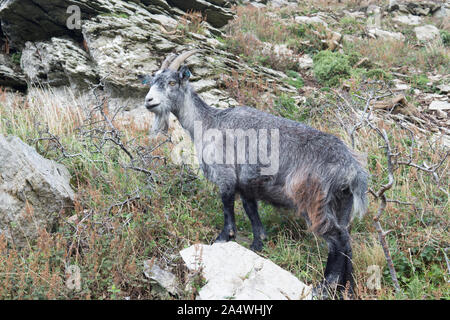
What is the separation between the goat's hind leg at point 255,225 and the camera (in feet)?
15.2

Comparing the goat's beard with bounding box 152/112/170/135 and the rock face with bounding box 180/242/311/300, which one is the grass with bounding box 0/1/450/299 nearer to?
the rock face with bounding box 180/242/311/300

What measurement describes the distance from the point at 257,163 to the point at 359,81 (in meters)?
5.89

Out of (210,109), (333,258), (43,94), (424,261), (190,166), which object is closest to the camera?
(333,258)

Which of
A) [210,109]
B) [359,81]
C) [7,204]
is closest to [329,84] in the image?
[359,81]

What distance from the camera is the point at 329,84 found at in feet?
31.6

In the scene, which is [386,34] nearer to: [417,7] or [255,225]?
[417,7]

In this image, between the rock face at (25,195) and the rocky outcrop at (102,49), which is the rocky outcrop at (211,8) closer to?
the rocky outcrop at (102,49)

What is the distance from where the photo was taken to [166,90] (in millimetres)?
5062

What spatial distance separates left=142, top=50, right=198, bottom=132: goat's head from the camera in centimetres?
498

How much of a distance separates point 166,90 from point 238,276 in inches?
108

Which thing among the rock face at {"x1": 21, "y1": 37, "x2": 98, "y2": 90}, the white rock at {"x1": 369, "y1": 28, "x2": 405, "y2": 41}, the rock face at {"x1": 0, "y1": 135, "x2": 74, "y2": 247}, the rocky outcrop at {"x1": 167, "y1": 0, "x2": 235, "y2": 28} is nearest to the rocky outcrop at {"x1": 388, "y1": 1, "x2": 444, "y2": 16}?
the white rock at {"x1": 369, "y1": 28, "x2": 405, "y2": 41}

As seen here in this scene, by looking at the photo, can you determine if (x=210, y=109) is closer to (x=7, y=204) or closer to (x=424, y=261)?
(x=7, y=204)

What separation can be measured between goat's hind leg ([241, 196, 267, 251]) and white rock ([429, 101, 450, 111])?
245 inches

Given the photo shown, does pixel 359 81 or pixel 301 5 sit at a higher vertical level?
pixel 301 5
